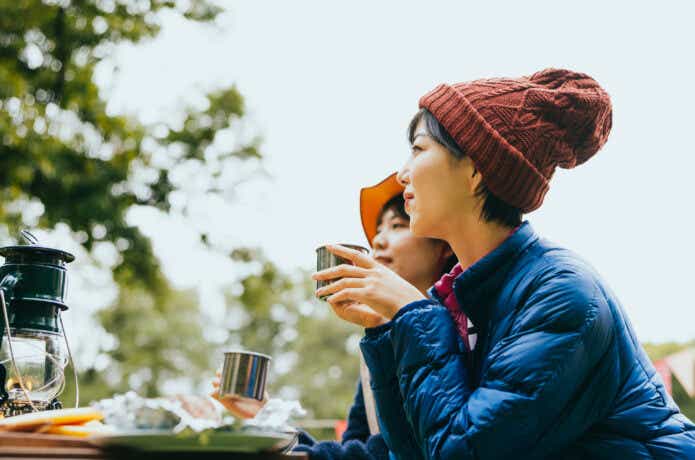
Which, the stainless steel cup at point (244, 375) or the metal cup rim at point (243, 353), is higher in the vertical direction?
the metal cup rim at point (243, 353)

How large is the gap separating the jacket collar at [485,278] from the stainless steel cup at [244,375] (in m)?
0.55

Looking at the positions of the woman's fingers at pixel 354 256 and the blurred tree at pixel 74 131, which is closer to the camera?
the woman's fingers at pixel 354 256

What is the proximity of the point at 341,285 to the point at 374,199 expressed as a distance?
123cm

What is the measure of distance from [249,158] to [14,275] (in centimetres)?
1198

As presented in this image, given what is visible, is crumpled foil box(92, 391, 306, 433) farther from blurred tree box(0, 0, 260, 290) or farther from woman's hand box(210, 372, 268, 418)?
blurred tree box(0, 0, 260, 290)

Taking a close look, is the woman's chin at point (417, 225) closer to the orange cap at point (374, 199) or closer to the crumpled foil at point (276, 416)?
the crumpled foil at point (276, 416)

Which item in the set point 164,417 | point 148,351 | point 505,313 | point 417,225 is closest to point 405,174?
point 417,225

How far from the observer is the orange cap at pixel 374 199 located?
3.05 meters

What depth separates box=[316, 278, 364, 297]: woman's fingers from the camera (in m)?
1.88

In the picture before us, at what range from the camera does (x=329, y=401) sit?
988 inches

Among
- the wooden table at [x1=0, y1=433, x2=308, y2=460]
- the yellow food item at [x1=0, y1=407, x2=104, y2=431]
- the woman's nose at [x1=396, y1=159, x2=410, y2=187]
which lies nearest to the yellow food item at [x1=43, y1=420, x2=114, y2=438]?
the yellow food item at [x1=0, y1=407, x2=104, y2=431]

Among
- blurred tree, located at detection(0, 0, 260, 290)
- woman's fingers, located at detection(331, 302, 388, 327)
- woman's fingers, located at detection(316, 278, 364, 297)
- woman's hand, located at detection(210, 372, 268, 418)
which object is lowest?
woman's hand, located at detection(210, 372, 268, 418)

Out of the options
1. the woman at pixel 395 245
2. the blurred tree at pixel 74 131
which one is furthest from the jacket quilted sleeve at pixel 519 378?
the blurred tree at pixel 74 131

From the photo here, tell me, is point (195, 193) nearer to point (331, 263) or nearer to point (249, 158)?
point (249, 158)
